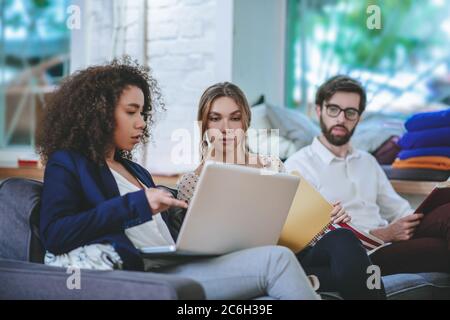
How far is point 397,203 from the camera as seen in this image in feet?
9.09

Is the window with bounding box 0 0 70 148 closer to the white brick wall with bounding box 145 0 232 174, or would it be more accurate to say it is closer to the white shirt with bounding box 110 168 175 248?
the white brick wall with bounding box 145 0 232 174

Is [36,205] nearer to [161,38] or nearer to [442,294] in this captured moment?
[442,294]

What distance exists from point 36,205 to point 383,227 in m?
1.25

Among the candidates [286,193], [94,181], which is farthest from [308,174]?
[94,181]

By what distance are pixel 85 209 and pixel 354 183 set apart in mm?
1276

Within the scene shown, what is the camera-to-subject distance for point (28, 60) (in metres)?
3.73

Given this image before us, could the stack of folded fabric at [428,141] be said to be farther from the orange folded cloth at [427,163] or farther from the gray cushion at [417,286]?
the gray cushion at [417,286]

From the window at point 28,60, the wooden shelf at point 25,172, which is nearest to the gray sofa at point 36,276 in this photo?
the wooden shelf at point 25,172

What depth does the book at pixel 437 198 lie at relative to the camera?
2.33 m

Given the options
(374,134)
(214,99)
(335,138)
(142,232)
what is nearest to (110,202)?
(142,232)

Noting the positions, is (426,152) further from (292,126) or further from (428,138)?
(292,126)
